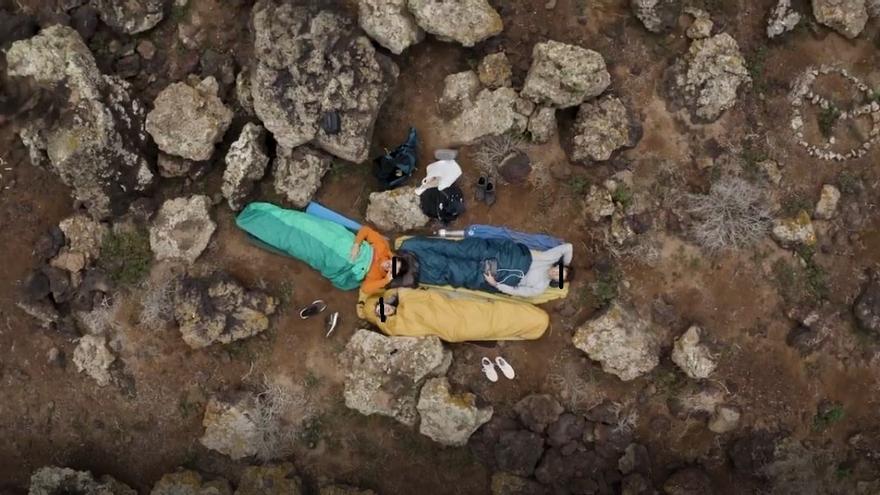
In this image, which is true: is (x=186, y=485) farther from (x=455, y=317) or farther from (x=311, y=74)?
(x=311, y=74)

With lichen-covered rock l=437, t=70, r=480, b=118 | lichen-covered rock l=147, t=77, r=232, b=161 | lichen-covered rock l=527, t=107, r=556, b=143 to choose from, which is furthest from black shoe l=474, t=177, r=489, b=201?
lichen-covered rock l=147, t=77, r=232, b=161

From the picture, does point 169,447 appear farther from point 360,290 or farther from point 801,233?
point 801,233

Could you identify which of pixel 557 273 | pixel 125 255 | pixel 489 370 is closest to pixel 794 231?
pixel 557 273

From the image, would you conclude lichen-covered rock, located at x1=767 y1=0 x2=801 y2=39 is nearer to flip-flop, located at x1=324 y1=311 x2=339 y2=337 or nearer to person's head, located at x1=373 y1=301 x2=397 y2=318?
person's head, located at x1=373 y1=301 x2=397 y2=318

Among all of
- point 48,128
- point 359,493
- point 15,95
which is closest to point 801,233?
point 359,493

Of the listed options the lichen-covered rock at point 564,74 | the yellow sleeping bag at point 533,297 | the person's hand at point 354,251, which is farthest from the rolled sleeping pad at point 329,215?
the lichen-covered rock at point 564,74

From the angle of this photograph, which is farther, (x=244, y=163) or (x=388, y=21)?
(x=244, y=163)

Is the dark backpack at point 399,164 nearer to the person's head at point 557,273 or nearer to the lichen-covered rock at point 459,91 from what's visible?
the lichen-covered rock at point 459,91
